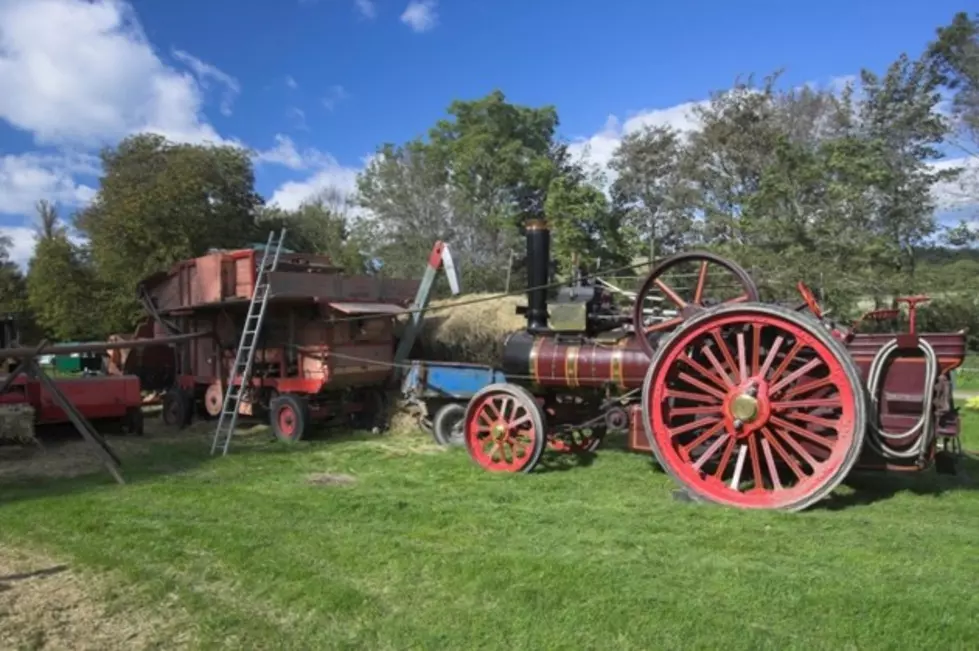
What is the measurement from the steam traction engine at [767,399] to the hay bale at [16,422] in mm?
5195

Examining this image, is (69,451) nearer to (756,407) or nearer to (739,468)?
(739,468)

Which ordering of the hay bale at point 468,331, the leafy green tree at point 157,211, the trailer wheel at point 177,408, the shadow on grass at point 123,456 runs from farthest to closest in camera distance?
the leafy green tree at point 157,211, the hay bale at point 468,331, the trailer wheel at point 177,408, the shadow on grass at point 123,456

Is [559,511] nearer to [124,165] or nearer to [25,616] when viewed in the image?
[25,616]

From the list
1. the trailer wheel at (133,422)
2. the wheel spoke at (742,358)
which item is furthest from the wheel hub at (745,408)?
the trailer wheel at (133,422)

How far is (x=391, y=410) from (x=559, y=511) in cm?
584

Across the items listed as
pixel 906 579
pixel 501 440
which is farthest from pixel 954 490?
pixel 501 440

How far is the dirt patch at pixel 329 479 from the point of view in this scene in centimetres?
706

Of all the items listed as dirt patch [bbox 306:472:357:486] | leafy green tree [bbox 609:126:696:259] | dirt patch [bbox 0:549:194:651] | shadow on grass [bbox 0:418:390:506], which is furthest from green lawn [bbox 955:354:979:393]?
dirt patch [bbox 0:549:194:651]

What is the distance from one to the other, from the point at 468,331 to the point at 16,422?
20.6 feet

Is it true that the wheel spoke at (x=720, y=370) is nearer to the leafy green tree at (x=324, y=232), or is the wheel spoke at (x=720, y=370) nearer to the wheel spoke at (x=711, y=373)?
the wheel spoke at (x=711, y=373)

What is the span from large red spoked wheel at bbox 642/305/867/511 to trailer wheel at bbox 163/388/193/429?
26.9 ft

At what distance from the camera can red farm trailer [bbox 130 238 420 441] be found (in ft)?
33.8

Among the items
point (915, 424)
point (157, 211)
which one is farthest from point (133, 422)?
point (157, 211)

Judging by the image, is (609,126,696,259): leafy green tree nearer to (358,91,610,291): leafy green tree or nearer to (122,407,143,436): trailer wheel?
(358,91,610,291): leafy green tree
